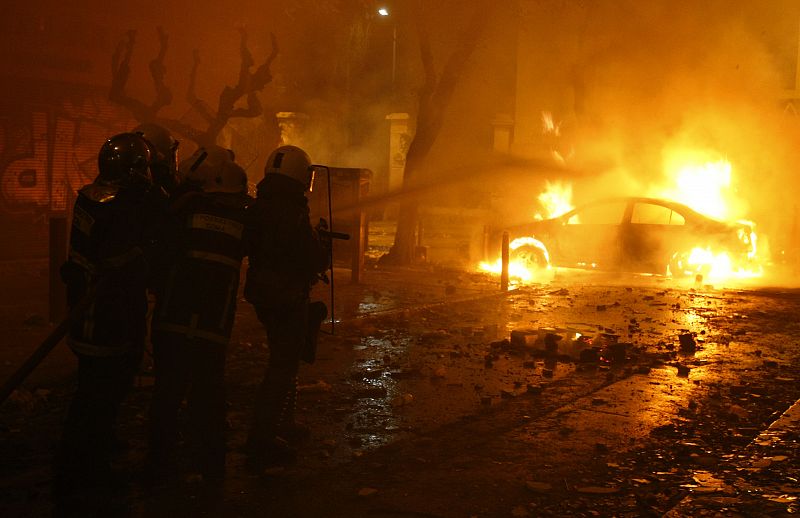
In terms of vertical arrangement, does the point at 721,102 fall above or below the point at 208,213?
above

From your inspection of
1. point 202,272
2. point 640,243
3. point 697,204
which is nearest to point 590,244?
point 640,243

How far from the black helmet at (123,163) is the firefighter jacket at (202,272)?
0.89 ft

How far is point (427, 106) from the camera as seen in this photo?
16672 millimetres

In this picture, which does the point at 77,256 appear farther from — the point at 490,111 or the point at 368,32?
the point at 368,32

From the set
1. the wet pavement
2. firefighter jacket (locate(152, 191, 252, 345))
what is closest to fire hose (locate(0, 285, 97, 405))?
firefighter jacket (locate(152, 191, 252, 345))

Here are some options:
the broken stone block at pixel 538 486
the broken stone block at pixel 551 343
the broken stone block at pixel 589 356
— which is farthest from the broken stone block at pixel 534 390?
the broken stone block at pixel 538 486

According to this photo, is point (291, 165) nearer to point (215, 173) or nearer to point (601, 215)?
point (215, 173)

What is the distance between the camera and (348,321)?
32.2ft

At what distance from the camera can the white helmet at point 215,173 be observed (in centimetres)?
455

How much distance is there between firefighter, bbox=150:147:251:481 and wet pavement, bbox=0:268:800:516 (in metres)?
0.29

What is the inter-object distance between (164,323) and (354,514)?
54.6 inches

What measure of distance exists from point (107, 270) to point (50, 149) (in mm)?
11961

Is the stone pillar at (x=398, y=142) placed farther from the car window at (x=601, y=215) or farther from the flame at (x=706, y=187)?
the flame at (x=706, y=187)

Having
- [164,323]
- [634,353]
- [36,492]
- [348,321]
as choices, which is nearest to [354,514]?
[164,323]
